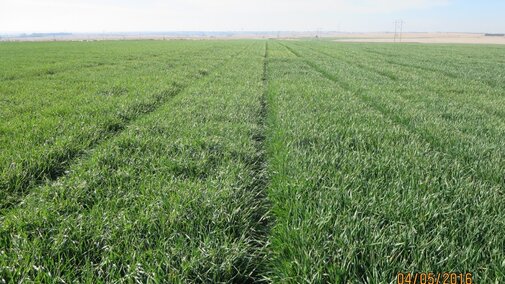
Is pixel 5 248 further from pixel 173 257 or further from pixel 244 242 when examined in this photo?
pixel 244 242

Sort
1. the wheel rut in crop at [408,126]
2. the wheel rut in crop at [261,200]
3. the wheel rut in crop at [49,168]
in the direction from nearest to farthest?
the wheel rut in crop at [261,200]
the wheel rut in crop at [49,168]
the wheel rut in crop at [408,126]

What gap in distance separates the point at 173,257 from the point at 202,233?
408mm

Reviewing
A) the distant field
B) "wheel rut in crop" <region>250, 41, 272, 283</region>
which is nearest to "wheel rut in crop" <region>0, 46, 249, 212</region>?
the distant field

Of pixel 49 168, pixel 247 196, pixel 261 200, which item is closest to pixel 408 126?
pixel 261 200

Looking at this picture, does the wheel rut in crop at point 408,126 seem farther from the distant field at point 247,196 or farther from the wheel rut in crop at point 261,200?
the wheel rut in crop at point 261,200

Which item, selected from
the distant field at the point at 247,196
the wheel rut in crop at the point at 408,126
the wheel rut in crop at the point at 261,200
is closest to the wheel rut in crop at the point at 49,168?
the distant field at the point at 247,196

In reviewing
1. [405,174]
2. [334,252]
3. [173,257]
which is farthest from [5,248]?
[405,174]

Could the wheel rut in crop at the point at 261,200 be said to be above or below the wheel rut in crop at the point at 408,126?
below

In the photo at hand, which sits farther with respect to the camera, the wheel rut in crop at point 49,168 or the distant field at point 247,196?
the wheel rut in crop at point 49,168

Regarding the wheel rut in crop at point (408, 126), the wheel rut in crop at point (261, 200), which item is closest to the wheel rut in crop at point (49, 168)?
the wheel rut in crop at point (261, 200)

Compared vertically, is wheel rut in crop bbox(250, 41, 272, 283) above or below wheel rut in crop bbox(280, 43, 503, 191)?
below

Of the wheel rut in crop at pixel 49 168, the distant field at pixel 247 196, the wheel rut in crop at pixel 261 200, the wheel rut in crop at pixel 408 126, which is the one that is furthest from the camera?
the wheel rut in crop at pixel 408 126

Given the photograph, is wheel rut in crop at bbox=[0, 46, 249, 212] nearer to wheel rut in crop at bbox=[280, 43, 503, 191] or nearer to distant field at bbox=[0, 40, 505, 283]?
distant field at bbox=[0, 40, 505, 283]

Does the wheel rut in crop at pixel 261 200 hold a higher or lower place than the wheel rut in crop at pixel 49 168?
lower
